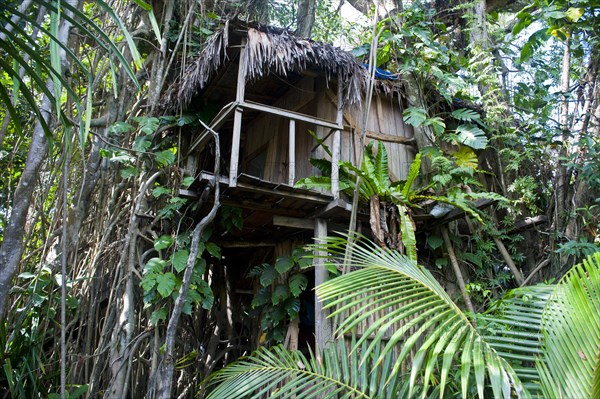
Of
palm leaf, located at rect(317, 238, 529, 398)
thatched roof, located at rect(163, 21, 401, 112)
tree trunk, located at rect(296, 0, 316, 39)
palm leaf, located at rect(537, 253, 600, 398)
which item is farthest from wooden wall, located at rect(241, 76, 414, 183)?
palm leaf, located at rect(537, 253, 600, 398)

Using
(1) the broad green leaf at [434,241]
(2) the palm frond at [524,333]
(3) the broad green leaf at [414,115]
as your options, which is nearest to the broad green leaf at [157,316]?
(1) the broad green leaf at [434,241]

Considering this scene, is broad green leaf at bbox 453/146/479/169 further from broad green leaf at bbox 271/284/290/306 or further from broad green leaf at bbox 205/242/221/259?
broad green leaf at bbox 205/242/221/259

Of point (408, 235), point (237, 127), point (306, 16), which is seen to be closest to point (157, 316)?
point (237, 127)

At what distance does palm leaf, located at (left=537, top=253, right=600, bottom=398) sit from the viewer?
193 centimetres

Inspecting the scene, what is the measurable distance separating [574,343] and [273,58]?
3419mm

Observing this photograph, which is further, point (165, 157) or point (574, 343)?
point (165, 157)

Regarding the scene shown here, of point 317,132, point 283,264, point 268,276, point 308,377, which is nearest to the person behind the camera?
point 308,377

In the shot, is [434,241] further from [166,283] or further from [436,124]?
[166,283]

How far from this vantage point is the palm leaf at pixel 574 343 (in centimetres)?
193

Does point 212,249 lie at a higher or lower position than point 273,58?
lower

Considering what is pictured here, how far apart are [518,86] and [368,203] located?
310 cm

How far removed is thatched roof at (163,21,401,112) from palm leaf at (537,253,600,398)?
3042mm

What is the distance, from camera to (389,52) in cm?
608

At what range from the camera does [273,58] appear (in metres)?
4.54
